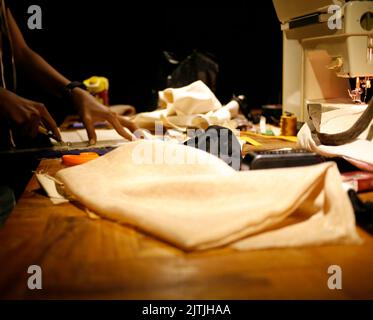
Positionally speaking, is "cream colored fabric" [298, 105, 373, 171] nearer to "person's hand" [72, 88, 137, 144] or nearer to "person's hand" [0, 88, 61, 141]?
"person's hand" [72, 88, 137, 144]

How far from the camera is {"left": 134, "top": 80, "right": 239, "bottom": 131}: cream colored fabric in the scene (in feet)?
5.61

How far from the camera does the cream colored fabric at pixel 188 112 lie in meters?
1.71

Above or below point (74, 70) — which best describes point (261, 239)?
below

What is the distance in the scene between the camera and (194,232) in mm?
577

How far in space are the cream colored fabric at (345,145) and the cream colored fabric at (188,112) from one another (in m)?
0.54

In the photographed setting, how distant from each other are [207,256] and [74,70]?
100 inches

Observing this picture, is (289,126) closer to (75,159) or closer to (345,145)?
(345,145)

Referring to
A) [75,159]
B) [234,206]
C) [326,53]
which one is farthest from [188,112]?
[234,206]

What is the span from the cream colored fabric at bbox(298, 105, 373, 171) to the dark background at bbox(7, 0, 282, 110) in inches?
63.2

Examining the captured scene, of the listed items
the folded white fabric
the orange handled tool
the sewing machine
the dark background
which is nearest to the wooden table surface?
the folded white fabric

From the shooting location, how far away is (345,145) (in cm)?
104

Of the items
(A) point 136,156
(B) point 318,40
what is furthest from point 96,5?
(A) point 136,156
